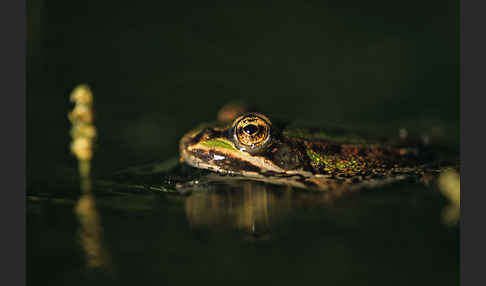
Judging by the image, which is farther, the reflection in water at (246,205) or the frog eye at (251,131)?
the frog eye at (251,131)

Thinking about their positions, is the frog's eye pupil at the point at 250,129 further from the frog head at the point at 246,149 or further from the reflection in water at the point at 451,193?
the reflection in water at the point at 451,193

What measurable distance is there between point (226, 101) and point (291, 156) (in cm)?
366

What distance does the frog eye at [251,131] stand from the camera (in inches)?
140

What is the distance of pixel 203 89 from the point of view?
7551mm

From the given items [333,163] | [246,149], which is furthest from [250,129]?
[333,163]

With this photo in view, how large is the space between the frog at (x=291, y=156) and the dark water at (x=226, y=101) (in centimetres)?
23

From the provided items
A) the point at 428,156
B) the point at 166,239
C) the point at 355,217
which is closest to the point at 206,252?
the point at 166,239

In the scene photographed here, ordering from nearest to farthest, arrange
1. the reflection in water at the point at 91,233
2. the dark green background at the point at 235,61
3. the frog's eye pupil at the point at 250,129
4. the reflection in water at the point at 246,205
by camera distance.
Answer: the reflection in water at the point at 91,233, the reflection in water at the point at 246,205, the frog's eye pupil at the point at 250,129, the dark green background at the point at 235,61

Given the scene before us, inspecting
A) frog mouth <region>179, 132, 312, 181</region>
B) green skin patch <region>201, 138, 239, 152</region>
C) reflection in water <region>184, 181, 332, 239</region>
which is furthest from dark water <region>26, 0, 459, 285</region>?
green skin patch <region>201, 138, 239, 152</region>

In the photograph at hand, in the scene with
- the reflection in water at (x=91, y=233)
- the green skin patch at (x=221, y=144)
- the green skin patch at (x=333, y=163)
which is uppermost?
the green skin patch at (x=221, y=144)

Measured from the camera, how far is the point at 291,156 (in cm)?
372

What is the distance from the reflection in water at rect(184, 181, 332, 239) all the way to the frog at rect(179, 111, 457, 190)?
9.1 inches

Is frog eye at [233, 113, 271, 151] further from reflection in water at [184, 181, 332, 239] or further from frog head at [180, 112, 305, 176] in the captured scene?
reflection in water at [184, 181, 332, 239]

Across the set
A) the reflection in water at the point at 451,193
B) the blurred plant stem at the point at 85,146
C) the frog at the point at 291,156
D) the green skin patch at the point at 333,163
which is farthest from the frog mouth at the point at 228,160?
the reflection in water at the point at 451,193
